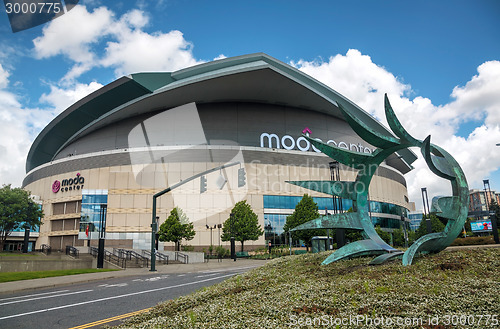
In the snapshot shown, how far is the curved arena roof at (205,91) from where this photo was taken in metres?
55.2

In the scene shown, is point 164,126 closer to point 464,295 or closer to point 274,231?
point 274,231

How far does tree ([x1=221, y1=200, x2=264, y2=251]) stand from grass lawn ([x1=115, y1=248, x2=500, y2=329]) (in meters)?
39.1

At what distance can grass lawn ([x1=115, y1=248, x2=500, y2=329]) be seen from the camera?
4992 millimetres

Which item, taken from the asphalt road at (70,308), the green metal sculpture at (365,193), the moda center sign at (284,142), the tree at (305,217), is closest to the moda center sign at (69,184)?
the moda center sign at (284,142)

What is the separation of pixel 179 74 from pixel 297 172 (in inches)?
985

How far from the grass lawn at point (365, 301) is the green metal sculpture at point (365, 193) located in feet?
Answer: 2.31

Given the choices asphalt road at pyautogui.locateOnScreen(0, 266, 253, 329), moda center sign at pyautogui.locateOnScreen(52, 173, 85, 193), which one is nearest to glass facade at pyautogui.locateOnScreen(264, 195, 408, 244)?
moda center sign at pyautogui.locateOnScreen(52, 173, 85, 193)

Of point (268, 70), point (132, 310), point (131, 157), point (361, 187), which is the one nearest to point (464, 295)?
point (361, 187)

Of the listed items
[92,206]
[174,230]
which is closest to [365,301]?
[174,230]

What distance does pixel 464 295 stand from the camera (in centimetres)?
586

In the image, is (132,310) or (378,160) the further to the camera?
(378,160)

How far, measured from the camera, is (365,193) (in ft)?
38.2

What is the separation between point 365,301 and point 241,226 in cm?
4338

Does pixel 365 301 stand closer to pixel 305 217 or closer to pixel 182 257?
pixel 182 257
